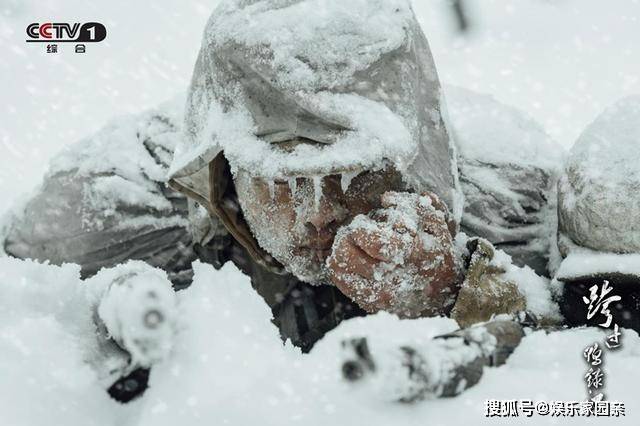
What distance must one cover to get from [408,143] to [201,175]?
0.59 m

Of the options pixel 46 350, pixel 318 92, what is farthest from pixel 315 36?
pixel 46 350

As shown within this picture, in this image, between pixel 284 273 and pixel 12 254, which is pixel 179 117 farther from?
pixel 284 273

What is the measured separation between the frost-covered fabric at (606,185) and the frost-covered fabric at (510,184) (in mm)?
195

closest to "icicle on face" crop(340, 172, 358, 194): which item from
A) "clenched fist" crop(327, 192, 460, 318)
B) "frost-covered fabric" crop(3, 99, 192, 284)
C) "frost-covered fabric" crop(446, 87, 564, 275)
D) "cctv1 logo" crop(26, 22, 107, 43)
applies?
"clenched fist" crop(327, 192, 460, 318)

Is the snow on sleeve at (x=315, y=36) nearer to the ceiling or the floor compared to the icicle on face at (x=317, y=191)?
nearer to the ceiling

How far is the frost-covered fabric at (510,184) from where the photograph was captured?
2.11 m

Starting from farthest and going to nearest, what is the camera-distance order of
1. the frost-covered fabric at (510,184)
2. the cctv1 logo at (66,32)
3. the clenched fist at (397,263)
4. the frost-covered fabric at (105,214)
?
the cctv1 logo at (66,32)
the frost-covered fabric at (105,214)
the frost-covered fabric at (510,184)
the clenched fist at (397,263)

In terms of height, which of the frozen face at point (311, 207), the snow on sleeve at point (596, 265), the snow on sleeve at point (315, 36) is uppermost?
the snow on sleeve at point (315, 36)

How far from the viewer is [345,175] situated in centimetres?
174

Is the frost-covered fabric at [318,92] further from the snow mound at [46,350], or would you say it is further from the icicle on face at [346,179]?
the snow mound at [46,350]

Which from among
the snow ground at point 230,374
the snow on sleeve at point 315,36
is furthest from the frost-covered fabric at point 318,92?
the snow ground at point 230,374

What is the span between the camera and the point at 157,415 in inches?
35.7

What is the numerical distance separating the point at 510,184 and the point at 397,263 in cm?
73

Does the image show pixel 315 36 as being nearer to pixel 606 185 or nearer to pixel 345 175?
pixel 345 175
